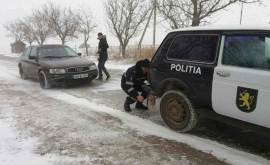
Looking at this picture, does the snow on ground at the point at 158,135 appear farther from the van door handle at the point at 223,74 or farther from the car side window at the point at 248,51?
the car side window at the point at 248,51

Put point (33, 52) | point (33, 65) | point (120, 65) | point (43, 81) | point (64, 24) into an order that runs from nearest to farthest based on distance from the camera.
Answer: point (43, 81) < point (33, 65) < point (33, 52) < point (120, 65) < point (64, 24)

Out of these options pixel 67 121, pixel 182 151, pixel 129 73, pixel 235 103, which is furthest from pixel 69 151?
pixel 235 103

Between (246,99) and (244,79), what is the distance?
243mm

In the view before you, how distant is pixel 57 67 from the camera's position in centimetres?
680

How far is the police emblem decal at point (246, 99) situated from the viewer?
102 inches

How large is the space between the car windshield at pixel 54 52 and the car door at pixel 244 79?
6231 mm

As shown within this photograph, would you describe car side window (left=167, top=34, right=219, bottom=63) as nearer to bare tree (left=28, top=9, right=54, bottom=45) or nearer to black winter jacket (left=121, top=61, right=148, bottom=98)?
black winter jacket (left=121, top=61, right=148, bottom=98)

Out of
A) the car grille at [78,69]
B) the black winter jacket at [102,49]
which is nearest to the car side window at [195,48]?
the car grille at [78,69]

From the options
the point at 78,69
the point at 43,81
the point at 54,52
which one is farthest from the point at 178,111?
the point at 54,52

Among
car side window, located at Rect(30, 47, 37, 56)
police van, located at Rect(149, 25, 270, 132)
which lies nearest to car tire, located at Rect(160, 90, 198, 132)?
police van, located at Rect(149, 25, 270, 132)

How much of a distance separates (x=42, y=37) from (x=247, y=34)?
31.6 m

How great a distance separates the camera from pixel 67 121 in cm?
420

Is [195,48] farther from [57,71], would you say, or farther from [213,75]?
[57,71]

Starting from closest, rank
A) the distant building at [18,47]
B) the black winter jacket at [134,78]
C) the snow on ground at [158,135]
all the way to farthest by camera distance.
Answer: the snow on ground at [158,135] → the black winter jacket at [134,78] → the distant building at [18,47]
